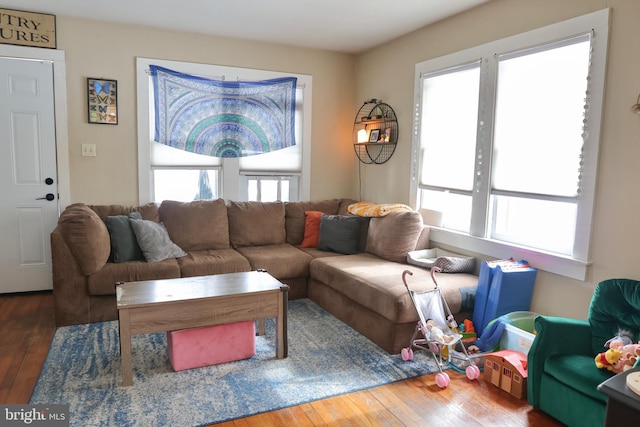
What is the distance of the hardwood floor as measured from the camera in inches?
91.9

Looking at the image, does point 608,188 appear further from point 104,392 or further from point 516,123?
point 104,392

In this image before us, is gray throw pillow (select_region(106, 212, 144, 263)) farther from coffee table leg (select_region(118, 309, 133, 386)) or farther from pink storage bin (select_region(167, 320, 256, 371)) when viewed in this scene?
coffee table leg (select_region(118, 309, 133, 386))

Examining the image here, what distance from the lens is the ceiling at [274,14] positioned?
365cm

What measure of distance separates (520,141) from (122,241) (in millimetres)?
3131

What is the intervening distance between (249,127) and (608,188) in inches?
131

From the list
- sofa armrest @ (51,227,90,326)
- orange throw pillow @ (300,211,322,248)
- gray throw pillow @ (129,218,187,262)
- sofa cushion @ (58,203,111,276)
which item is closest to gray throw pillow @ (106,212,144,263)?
gray throw pillow @ (129,218,187,262)

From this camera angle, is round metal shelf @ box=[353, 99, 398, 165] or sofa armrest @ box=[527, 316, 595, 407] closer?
sofa armrest @ box=[527, 316, 595, 407]

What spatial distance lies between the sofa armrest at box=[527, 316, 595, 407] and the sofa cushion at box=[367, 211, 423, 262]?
1.59 m

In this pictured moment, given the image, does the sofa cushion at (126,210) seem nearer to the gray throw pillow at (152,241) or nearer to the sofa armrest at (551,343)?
the gray throw pillow at (152,241)

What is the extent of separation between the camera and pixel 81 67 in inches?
164

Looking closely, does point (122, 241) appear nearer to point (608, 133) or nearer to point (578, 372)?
point (578, 372)

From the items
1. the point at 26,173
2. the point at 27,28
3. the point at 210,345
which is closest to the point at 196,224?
the point at 26,173

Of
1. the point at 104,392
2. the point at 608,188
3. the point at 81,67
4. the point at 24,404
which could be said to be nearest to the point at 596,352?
the point at 608,188

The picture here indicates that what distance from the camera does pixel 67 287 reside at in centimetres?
345
